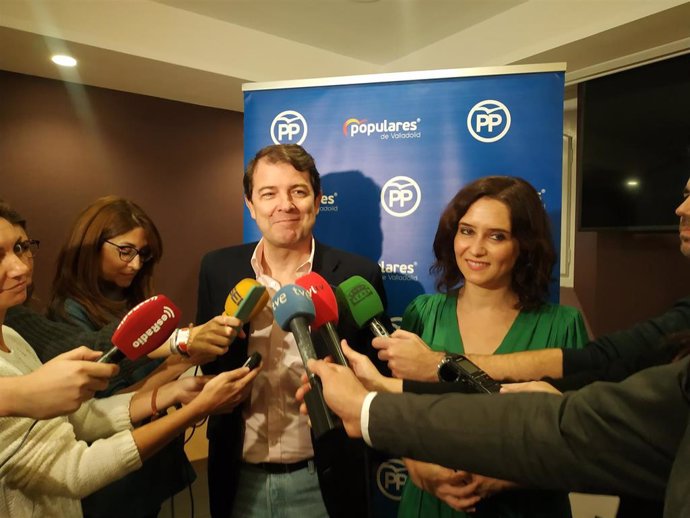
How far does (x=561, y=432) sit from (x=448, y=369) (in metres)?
0.37

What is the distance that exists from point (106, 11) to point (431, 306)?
9.28 feet

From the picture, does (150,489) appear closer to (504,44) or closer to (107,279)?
(107,279)

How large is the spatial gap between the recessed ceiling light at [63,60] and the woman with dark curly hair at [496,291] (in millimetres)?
2857

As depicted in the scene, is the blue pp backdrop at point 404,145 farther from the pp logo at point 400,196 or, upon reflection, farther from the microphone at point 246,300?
the microphone at point 246,300

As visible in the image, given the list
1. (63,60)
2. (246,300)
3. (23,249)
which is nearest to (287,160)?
(246,300)

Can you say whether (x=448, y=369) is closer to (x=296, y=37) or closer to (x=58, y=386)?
(x=58, y=386)

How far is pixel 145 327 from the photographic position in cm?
102

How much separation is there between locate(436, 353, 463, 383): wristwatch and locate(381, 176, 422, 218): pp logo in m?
0.95

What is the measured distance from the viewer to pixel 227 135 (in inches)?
159

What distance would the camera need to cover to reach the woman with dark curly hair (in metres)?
1.36

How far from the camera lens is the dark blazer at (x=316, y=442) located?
1392mm

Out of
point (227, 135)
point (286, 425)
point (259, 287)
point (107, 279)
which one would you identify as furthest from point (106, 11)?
point (286, 425)

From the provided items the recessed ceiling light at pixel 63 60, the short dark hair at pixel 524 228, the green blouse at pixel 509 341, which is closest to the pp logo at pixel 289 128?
the short dark hair at pixel 524 228

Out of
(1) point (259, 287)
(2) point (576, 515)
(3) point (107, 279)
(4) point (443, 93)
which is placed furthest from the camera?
(2) point (576, 515)
